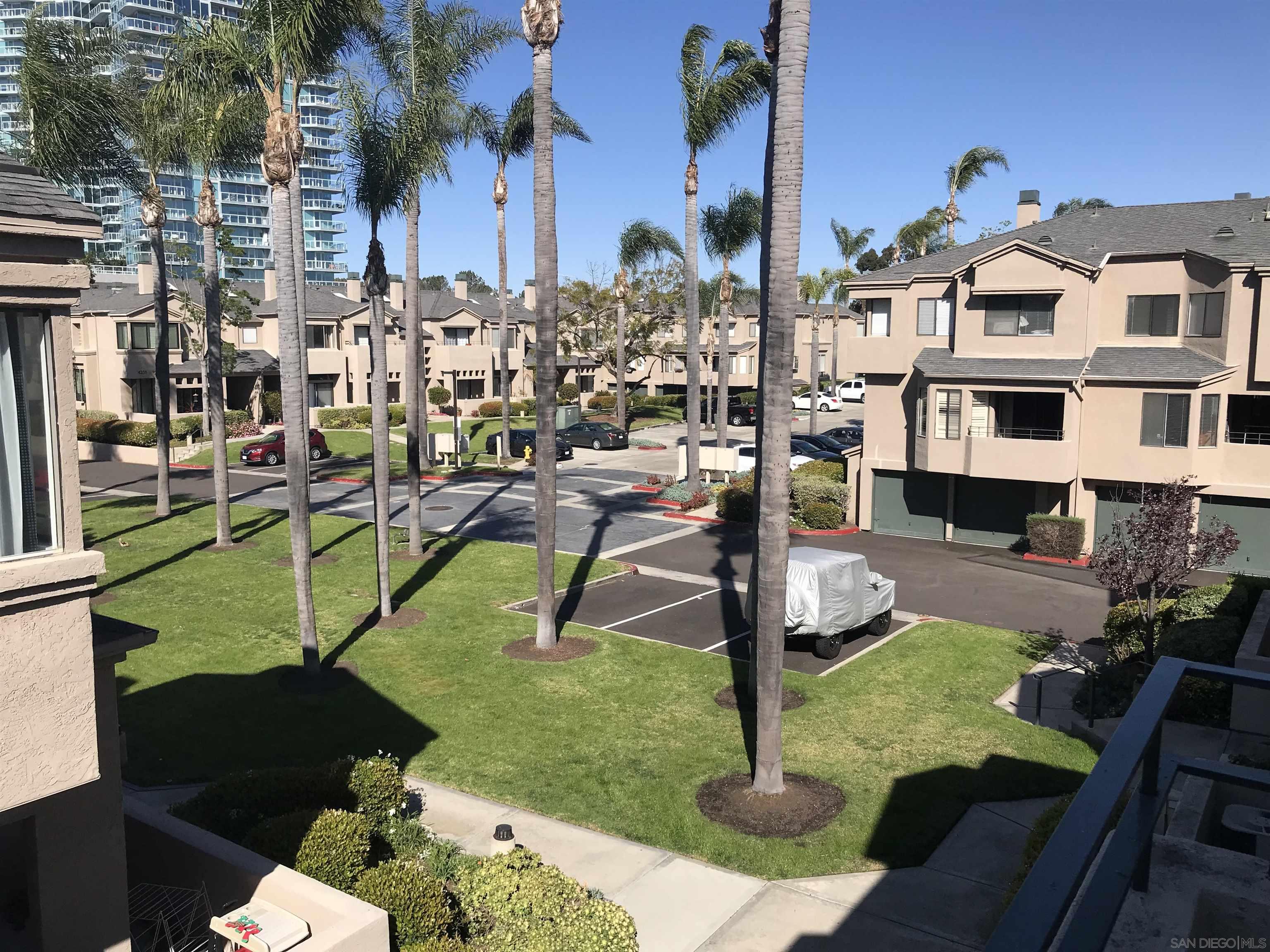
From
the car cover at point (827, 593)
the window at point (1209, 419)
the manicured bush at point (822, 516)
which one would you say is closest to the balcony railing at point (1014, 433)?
the window at point (1209, 419)

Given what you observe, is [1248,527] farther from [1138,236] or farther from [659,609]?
[659,609]

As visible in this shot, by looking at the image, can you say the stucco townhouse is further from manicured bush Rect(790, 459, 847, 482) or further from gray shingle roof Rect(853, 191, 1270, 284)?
manicured bush Rect(790, 459, 847, 482)

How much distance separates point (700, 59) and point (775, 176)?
2295 centimetres

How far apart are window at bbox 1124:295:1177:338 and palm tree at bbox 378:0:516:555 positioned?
1935cm

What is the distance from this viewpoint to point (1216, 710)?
1486 cm

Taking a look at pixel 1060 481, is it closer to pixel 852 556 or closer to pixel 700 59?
pixel 852 556

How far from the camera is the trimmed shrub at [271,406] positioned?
6000 centimetres

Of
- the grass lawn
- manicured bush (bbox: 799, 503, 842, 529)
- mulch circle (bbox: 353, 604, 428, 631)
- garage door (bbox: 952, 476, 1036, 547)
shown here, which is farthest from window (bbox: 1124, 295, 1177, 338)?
mulch circle (bbox: 353, 604, 428, 631)

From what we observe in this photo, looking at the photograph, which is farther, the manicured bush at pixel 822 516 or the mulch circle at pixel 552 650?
the manicured bush at pixel 822 516

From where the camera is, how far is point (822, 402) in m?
75.3

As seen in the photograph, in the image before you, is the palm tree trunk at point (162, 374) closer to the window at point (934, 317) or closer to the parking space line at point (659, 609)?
the parking space line at point (659, 609)

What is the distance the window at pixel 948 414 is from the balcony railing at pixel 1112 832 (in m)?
28.4

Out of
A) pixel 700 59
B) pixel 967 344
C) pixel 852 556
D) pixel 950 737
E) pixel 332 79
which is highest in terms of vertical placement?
pixel 700 59

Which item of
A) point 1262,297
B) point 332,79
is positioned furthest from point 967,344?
point 332,79
